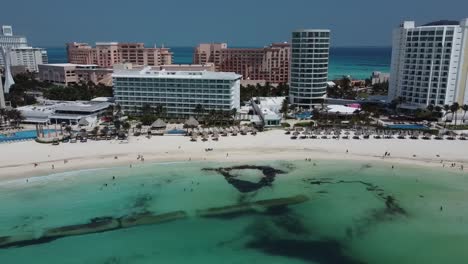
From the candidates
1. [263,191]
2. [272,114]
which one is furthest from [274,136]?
[263,191]

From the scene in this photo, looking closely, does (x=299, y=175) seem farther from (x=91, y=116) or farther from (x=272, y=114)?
(x=91, y=116)

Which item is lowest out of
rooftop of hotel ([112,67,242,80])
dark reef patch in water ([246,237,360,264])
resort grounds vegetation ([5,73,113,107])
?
dark reef patch in water ([246,237,360,264])

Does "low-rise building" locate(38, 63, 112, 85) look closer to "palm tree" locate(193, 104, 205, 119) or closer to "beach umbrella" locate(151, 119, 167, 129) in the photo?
"palm tree" locate(193, 104, 205, 119)

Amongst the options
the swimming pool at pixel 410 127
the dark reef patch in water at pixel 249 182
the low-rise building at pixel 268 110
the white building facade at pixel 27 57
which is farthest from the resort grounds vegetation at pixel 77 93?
the white building facade at pixel 27 57

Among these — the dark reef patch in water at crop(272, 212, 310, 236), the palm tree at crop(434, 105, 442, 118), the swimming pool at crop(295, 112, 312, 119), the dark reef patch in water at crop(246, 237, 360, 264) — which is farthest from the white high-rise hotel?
the dark reef patch in water at crop(246, 237, 360, 264)

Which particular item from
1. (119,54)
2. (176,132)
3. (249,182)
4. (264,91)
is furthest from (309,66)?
(119,54)
